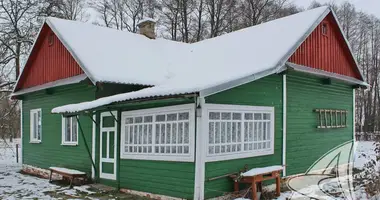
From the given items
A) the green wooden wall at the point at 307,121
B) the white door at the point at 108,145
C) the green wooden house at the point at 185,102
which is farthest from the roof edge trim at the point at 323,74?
the white door at the point at 108,145

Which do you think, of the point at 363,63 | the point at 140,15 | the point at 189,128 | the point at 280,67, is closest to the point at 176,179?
the point at 189,128

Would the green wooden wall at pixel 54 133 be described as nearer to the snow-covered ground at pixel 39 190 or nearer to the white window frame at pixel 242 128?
the snow-covered ground at pixel 39 190

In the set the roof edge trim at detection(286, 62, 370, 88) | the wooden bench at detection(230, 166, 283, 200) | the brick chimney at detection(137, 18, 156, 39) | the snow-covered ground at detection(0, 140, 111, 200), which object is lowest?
the snow-covered ground at detection(0, 140, 111, 200)

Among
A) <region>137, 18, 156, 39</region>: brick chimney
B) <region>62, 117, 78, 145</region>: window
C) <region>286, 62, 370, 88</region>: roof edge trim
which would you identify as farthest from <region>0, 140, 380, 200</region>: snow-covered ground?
<region>137, 18, 156, 39</region>: brick chimney

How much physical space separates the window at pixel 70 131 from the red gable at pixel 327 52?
6.67 meters

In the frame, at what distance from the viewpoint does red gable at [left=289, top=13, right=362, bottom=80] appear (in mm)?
10945

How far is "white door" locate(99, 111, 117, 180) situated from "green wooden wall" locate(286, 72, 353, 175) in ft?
14.9

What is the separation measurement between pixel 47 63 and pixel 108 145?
472 cm

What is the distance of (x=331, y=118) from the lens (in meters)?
12.3

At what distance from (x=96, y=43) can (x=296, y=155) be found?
7.06m

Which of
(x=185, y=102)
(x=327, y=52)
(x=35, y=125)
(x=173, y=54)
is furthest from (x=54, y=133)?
(x=327, y=52)

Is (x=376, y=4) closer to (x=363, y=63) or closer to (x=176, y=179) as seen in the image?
(x=363, y=63)

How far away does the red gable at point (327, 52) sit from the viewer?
10945mm

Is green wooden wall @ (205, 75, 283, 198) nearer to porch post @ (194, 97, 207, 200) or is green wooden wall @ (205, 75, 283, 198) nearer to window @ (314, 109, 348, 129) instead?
porch post @ (194, 97, 207, 200)
